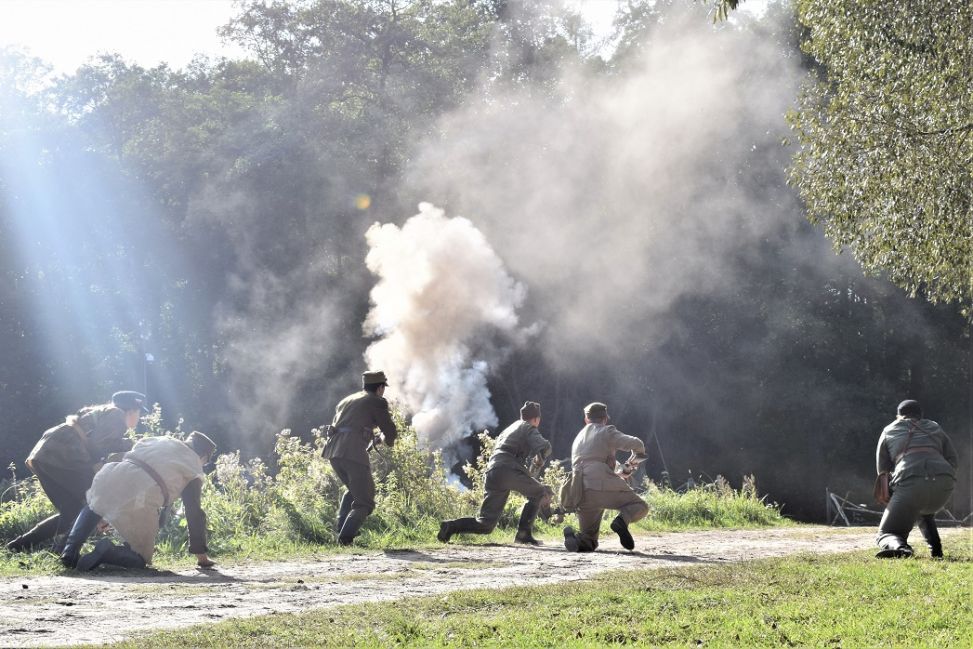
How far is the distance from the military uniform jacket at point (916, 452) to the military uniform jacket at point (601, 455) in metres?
2.50

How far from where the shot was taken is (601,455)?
13.7m

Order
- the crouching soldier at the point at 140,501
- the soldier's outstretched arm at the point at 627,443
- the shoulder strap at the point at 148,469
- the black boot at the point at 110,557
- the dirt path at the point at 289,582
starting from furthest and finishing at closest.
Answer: the soldier's outstretched arm at the point at 627,443 < the shoulder strap at the point at 148,469 < the crouching soldier at the point at 140,501 < the black boot at the point at 110,557 < the dirt path at the point at 289,582

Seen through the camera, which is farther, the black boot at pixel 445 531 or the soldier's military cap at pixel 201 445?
the black boot at pixel 445 531

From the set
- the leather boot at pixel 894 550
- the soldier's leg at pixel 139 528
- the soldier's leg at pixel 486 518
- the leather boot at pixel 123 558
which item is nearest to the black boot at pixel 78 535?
the soldier's leg at pixel 139 528

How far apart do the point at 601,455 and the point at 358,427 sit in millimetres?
2795

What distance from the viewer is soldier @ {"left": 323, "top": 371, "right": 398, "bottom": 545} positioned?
14.1 meters

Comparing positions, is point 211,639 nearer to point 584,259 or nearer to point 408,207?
point 584,259

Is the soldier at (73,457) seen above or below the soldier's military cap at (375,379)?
below

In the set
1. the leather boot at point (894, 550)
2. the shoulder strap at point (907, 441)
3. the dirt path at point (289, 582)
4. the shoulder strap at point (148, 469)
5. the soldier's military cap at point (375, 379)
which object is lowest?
the dirt path at point (289, 582)

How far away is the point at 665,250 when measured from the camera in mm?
36344

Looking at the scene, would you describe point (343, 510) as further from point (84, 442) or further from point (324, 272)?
point (324, 272)

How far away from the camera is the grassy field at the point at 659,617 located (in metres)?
7.32

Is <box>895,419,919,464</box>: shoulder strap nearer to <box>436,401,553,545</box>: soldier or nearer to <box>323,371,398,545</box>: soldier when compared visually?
<box>436,401,553,545</box>: soldier

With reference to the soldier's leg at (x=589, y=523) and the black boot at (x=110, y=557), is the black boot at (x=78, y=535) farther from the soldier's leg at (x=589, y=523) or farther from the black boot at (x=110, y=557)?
the soldier's leg at (x=589, y=523)
